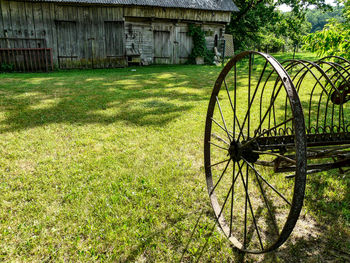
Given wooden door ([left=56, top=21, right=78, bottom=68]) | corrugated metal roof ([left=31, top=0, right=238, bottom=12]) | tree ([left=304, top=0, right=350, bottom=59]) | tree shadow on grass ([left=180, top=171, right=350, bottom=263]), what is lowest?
tree shadow on grass ([left=180, top=171, right=350, bottom=263])

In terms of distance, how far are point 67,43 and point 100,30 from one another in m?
2.04

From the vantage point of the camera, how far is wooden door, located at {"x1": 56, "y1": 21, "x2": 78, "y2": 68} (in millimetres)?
14508

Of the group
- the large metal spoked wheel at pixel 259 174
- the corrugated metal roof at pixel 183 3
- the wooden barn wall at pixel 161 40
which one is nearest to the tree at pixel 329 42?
the large metal spoked wheel at pixel 259 174

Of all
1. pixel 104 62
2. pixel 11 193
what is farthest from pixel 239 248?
pixel 104 62

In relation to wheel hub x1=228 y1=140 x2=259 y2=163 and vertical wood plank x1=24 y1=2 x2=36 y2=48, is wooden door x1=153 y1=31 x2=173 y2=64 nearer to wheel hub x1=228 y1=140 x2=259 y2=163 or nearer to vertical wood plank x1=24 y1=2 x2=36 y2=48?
vertical wood plank x1=24 y1=2 x2=36 y2=48

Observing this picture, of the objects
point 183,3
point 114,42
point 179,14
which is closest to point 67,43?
point 114,42

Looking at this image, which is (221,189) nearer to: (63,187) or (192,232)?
(192,232)

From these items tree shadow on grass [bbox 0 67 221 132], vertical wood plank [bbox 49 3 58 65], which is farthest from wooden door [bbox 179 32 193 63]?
vertical wood plank [bbox 49 3 58 65]

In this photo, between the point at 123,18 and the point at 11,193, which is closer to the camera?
the point at 11,193

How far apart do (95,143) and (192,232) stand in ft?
9.28

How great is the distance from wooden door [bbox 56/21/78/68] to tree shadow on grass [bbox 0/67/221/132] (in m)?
4.11

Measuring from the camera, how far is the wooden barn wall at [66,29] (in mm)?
13555

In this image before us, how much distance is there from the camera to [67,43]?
14.8m

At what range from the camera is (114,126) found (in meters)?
5.69
